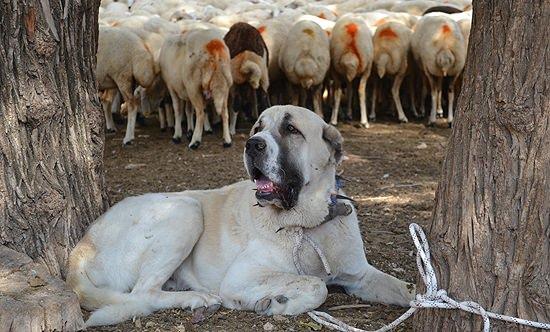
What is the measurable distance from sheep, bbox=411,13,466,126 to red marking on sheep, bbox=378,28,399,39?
11.7 inches

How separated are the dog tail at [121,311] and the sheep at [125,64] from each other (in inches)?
237

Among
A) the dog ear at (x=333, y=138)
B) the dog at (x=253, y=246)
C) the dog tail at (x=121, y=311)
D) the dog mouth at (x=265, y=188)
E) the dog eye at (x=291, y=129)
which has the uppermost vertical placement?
the dog eye at (x=291, y=129)

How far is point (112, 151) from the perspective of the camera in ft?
31.4

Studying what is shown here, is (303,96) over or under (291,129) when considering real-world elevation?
under

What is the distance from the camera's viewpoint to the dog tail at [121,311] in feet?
12.7

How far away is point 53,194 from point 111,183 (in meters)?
3.43

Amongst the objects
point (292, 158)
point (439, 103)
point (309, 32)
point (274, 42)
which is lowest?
point (439, 103)

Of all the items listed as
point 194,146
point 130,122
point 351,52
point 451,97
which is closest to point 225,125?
point 194,146

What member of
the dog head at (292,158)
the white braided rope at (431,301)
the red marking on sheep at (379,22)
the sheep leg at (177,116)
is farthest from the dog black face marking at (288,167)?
the red marking on sheep at (379,22)

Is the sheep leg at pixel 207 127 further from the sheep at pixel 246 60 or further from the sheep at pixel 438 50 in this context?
the sheep at pixel 438 50

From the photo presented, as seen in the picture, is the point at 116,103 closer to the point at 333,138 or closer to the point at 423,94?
the point at 423,94

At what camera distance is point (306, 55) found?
10.8 m

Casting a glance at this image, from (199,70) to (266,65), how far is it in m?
1.46

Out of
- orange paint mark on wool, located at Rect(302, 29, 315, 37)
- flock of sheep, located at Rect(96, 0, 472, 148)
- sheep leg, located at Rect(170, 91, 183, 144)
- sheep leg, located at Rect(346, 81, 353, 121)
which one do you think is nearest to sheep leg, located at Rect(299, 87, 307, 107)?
flock of sheep, located at Rect(96, 0, 472, 148)
